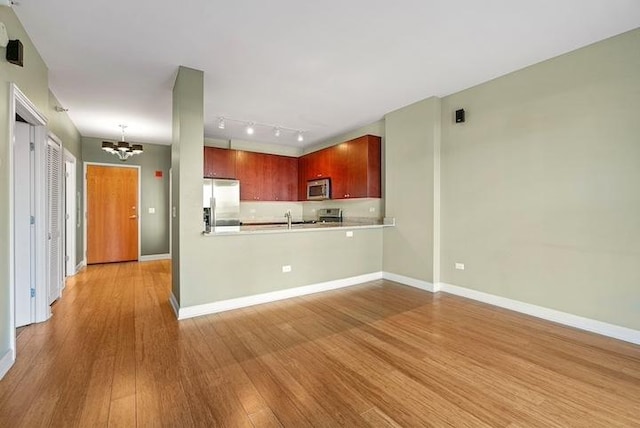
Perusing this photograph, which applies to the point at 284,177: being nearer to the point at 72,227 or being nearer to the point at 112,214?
the point at 112,214

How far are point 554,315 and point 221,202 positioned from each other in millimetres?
5445

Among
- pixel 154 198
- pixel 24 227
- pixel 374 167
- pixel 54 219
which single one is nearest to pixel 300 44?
pixel 374 167

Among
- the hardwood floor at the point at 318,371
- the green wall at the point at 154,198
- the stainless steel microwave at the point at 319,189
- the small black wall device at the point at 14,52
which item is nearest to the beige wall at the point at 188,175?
the hardwood floor at the point at 318,371

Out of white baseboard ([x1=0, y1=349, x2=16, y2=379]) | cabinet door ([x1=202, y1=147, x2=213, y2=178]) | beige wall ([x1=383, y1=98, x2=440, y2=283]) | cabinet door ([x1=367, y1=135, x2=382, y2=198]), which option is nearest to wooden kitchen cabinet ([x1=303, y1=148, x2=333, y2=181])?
cabinet door ([x1=367, y1=135, x2=382, y2=198])

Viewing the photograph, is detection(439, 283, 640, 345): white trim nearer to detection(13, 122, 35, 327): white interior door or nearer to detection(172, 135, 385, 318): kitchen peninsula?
detection(172, 135, 385, 318): kitchen peninsula

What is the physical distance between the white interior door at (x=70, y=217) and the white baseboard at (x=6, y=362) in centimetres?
344

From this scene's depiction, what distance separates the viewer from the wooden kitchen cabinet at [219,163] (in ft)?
19.4

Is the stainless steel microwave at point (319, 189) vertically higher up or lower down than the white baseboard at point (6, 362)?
higher up

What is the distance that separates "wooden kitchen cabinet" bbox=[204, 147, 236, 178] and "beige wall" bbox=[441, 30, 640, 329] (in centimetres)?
424

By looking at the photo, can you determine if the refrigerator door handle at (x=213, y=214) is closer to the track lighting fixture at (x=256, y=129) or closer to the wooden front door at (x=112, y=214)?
the track lighting fixture at (x=256, y=129)

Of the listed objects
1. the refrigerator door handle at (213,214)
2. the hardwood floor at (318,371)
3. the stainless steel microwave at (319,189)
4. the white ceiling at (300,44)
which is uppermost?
the white ceiling at (300,44)

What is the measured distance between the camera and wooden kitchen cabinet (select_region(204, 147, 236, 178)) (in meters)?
5.91

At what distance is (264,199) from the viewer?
664 centimetres

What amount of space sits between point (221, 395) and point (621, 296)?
3556 mm
